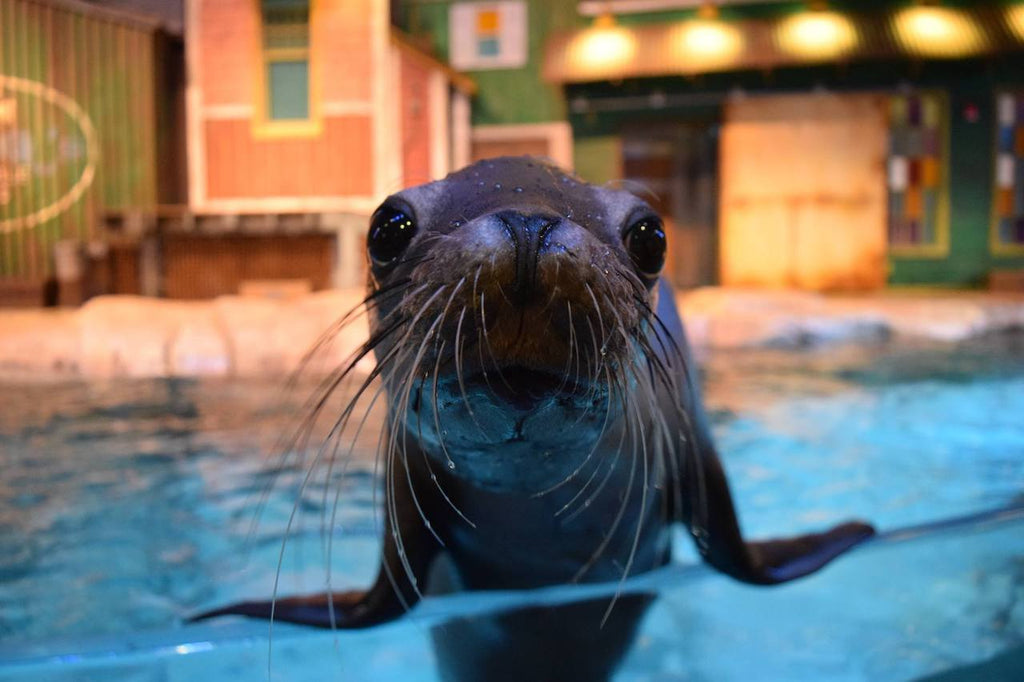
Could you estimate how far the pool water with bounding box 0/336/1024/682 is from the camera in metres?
1.56

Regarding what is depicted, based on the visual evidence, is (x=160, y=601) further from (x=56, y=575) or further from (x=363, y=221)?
(x=363, y=221)

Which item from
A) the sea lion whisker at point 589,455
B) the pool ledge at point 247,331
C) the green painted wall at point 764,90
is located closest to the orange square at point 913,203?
the green painted wall at point 764,90

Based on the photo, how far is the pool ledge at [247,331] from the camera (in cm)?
609

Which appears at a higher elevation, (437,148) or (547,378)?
(437,148)

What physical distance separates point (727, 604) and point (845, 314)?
22.0 ft

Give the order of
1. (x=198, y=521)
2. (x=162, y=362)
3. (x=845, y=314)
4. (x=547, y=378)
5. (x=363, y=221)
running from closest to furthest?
(x=547, y=378) → (x=198, y=521) → (x=162, y=362) → (x=845, y=314) → (x=363, y=221)

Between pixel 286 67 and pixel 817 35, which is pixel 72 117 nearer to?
pixel 286 67

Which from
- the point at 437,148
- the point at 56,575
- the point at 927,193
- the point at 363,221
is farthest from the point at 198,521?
the point at 927,193

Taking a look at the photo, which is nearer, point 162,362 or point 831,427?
point 831,427

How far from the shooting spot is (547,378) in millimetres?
1162

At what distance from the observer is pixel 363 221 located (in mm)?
10250


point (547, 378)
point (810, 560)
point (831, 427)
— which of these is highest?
point (547, 378)

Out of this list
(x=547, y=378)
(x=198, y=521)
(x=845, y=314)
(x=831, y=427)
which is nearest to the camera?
(x=547, y=378)

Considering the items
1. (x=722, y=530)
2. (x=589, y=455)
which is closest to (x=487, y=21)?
(x=722, y=530)
